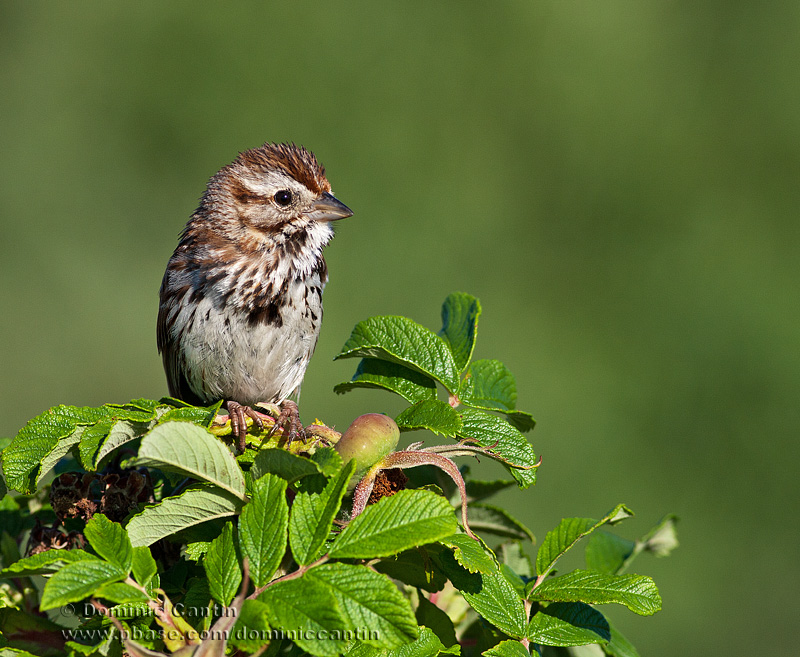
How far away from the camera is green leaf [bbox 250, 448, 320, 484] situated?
1539 millimetres

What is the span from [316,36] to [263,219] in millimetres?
8232

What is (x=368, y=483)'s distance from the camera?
1660 millimetres

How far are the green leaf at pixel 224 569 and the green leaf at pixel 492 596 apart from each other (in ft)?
1.42

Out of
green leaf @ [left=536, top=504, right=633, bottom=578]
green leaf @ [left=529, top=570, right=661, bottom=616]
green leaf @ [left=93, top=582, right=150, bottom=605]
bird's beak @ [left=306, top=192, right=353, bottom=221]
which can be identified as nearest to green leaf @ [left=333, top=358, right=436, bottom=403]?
green leaf @ [left=536, top=504, right=633, bottom=578]

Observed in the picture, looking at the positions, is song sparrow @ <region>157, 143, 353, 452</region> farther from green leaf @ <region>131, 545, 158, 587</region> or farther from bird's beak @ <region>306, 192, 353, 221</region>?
green leaf @ <region>131, 545, 158, 587</region>

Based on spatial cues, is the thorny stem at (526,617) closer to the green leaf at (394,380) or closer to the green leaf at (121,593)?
the green leaf at (394,380)

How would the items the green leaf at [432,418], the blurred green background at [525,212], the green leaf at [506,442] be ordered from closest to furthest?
the green leaf at [432,418]
the green leaf at [506,442]
the blurred green background at [525,212]

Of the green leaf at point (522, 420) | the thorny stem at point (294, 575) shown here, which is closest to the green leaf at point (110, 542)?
the thorny stem at point (294, 575)

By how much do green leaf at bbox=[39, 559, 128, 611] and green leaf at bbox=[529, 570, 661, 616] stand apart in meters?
0.82

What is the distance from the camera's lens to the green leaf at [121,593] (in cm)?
140

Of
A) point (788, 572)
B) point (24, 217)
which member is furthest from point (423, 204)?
point (788, 572)

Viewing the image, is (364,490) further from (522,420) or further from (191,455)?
(522,420)

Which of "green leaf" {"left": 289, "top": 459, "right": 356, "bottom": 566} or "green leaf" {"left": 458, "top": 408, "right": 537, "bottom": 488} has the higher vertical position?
"green leaf" {"left": 458, "top": 408, "right": 537, "bottom": 488}

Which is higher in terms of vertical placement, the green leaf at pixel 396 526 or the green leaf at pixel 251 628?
the green leaf at pixel 396 526
